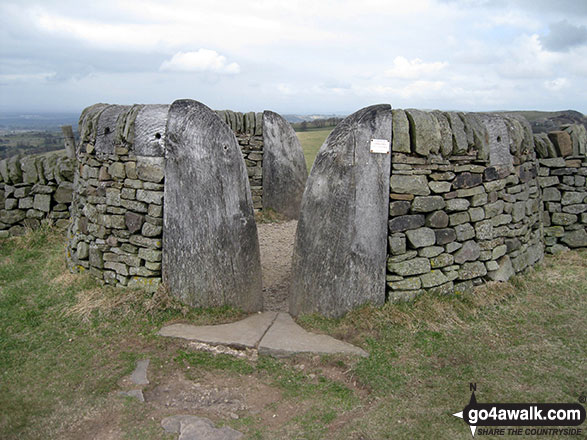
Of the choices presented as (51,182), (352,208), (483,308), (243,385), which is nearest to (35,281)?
(51,182)

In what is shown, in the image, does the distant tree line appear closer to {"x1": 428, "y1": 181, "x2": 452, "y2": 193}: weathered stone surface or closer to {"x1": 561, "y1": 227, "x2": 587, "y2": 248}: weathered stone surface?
{"x1": 561, "y1": 227, "x2": 587, "y2": 248}: weathered stone surface

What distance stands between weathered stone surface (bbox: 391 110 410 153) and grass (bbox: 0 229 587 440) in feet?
6.11

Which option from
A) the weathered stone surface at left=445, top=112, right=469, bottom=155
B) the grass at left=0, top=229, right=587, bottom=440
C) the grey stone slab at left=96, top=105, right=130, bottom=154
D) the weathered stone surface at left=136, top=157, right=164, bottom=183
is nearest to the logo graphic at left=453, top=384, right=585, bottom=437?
the grass at left=0, top=229, right=587, bottom=440

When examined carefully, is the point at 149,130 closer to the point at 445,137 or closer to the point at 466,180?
the point at 445,137

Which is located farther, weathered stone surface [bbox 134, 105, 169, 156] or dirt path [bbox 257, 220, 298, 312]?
dirt path [bbox 257, 220, 298, 312]

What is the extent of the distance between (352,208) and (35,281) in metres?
4.88

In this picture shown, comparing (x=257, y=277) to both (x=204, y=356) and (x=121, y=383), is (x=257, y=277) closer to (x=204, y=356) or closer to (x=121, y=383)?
(x=204, y=356)

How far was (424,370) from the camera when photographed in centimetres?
452

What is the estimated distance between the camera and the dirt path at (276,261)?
6715 millimetres

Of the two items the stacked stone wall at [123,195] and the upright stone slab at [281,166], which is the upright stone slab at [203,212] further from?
the upright stone slab at [281,166]

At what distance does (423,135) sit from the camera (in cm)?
536

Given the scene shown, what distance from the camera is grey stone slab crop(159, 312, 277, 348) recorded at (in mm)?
5027

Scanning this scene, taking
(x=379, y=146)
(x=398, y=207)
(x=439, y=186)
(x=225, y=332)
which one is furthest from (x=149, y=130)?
(x=439, y=186)

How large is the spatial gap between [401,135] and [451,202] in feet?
3.52
